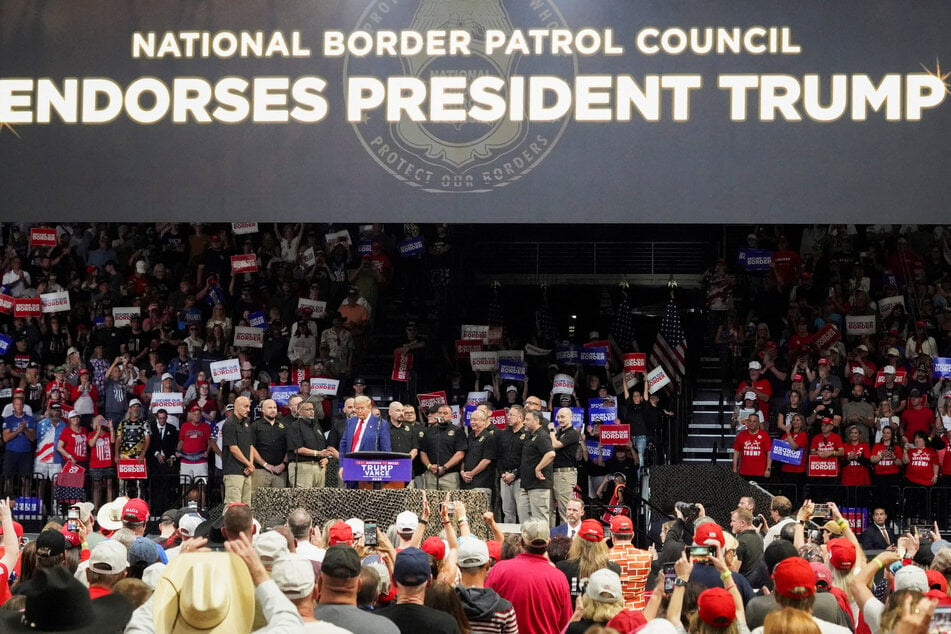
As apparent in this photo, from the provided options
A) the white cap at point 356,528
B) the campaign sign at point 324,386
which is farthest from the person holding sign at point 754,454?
the white cap at point 356,528

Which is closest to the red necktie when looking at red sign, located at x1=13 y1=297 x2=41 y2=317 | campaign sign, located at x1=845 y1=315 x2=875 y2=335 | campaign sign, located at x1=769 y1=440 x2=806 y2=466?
campaign sign, located at x1=769 y1=440 x2=806 y2=466

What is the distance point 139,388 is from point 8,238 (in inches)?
227

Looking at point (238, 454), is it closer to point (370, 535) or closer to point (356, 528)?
point (356, 528)

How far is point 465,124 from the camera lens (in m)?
14.9

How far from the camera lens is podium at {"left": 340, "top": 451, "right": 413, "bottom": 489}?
556 inches

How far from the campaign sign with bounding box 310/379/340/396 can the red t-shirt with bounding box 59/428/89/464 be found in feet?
9.70

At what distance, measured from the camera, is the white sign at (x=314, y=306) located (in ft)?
64.3

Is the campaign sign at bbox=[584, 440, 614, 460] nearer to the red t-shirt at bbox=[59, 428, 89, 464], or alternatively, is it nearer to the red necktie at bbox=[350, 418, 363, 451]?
the red necktie at bbox=[350, 418, 363, 451]

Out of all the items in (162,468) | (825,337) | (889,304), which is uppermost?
(889,304)

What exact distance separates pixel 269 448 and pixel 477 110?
4.49m

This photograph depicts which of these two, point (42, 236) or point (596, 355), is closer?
point (596, 355)

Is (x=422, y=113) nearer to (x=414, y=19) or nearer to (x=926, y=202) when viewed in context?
(x=414, y=19)

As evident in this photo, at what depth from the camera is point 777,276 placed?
20.1 m

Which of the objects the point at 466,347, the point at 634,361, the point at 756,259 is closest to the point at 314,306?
the point at 466,347
